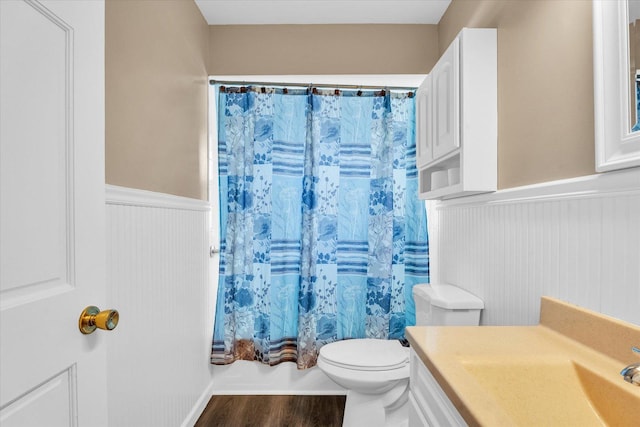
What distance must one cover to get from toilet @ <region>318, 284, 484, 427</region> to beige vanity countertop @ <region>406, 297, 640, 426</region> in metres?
0.58

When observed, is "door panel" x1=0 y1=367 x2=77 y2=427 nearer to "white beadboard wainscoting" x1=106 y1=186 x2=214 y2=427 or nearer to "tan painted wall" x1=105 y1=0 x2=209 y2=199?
"white beadboard wainscoting" x1=106 y1=186 x2=214 y2=427

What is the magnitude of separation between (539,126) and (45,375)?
5.07ft

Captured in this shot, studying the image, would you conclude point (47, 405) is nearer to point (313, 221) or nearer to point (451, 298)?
point (451, 298)

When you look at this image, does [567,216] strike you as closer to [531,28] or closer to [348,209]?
[531,28]

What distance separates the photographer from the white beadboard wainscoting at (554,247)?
939mm

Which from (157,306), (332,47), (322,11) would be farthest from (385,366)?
(322,11)

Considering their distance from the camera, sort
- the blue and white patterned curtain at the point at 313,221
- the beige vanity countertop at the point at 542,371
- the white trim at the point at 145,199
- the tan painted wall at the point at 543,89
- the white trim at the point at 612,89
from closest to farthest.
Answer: the beige vanity countertop at the point at 542,371 < the white trim at the point at 612,89 < the tan painted wall at the point at 543,89 < the white trim at the point at 145,199 < the blue and white patterned curtain at the point at 313,221

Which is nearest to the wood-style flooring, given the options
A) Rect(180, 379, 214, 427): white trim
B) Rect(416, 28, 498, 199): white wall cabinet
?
Rect(180, 379, 214, 427): white trim

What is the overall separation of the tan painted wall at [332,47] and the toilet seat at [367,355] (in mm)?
1719

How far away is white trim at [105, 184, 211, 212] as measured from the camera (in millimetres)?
1295

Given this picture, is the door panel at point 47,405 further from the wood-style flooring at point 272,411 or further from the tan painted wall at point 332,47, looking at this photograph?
the tan painted wall at point 332,47

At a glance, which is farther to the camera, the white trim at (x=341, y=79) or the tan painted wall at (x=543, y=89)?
the white trim at (x=341, y=79)

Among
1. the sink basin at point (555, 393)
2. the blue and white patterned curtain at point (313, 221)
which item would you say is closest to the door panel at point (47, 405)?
the sink basin at point (555, 393)

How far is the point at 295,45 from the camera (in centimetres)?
250
